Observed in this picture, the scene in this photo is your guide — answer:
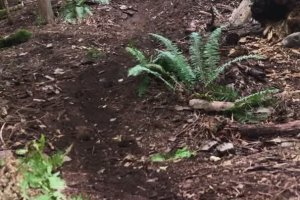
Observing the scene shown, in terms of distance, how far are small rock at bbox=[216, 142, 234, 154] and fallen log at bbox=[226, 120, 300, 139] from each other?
1.09 ft

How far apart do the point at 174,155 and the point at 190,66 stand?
216 centimetres

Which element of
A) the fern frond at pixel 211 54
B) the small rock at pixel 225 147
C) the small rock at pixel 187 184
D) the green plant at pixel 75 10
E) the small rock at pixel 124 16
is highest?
the fern frond at pixel 211 54

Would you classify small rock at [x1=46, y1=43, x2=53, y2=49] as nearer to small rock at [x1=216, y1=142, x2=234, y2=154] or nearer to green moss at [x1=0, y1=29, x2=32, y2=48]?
green moss at [x1=0, y1=29, x2=32, y2=48]

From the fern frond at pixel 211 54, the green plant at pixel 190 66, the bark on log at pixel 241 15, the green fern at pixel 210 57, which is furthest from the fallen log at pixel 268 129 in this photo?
the bark on log at pixel 241 15

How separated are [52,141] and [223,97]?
243 centimetres

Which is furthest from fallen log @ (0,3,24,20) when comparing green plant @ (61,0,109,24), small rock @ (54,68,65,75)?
small rock @ (54,68,65,75)

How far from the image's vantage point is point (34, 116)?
271 inches

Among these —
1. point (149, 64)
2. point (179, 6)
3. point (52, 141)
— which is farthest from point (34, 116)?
point (179, 6)

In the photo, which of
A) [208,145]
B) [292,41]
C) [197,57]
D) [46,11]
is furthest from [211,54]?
[46,11]

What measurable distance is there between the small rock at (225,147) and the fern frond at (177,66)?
1.65 metres

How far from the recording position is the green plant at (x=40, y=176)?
15.4 feet

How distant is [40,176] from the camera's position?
5.00m

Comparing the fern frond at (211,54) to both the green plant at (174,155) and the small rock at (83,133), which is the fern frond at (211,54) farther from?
the small rock at (83,133)

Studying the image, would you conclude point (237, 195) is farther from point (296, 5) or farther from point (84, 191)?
point (296, 5)
